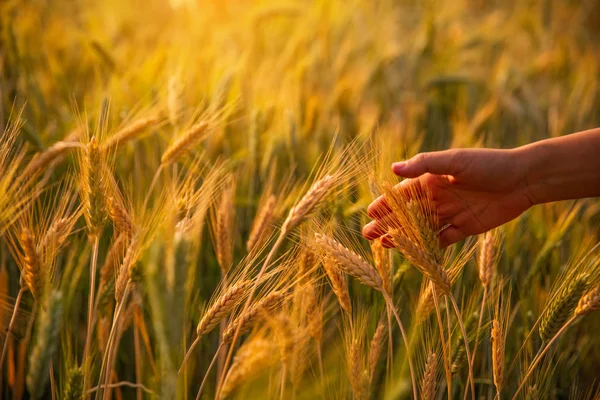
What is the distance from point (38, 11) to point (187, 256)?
10.9ft

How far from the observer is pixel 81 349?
1.53 meters

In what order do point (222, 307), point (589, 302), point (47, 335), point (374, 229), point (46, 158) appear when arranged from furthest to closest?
point (46, 158) → point (374, 229) → point (589, 302) → point (222, 307) → point (47, 335)

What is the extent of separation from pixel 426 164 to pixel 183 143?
23.1 inches

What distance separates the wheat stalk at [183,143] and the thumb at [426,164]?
49 cm

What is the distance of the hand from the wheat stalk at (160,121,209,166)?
1.54ft

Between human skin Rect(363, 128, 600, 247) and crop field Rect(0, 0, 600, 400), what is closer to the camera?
crop field Rect(0, 0, 600, 400)

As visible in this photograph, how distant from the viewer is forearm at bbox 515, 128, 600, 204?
4.33 ft

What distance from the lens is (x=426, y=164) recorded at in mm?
1199

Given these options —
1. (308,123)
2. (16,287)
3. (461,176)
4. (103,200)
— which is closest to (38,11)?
(308,123)

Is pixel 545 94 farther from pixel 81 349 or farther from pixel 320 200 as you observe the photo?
pixel 81 349

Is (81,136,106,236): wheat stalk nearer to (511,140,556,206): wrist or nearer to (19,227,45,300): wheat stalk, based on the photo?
(19,227,45,300): wheat stalk

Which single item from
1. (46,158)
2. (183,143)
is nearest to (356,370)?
(183,143)

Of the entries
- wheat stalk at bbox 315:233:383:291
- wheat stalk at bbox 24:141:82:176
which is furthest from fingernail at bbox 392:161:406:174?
wheat stalk at bbox 24:141:82:176

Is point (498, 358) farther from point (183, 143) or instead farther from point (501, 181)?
point (183, 143)
